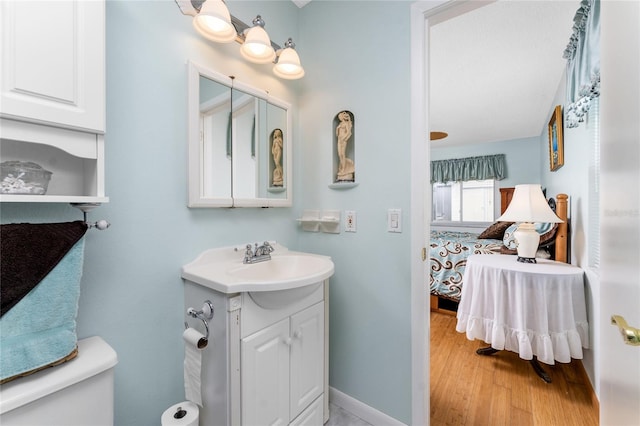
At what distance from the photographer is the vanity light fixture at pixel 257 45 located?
1.33m

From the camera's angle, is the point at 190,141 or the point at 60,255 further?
the point at 190,141

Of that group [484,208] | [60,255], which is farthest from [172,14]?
[484,208]

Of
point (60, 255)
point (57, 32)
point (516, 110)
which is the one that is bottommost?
point (60, 255)

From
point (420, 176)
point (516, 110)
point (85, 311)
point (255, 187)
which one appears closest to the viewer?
point (85, 311)

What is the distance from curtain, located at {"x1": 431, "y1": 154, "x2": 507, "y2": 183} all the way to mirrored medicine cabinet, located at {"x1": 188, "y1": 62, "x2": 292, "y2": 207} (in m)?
4.70

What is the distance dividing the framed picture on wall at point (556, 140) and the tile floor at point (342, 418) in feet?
9.94

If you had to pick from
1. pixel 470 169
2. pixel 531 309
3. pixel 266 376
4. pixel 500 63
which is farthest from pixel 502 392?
pixel 470 169

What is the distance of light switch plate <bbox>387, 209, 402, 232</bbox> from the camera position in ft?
4.65

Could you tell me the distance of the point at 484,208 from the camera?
5.32 metres

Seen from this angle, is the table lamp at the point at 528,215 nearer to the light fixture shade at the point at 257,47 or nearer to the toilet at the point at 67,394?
the light fixture shade at the point at 257,47

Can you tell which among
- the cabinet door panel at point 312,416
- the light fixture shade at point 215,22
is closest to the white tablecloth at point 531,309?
the cabinet door panel at point 312,416

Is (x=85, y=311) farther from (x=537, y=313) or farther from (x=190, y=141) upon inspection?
(x=537, y=313)

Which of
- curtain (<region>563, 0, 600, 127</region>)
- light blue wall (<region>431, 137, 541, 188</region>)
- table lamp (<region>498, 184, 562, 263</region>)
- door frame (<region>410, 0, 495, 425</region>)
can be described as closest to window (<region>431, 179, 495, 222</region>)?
light blue wall (<region>431, 137, 541, 188</region>)

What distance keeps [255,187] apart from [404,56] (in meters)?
1.04
